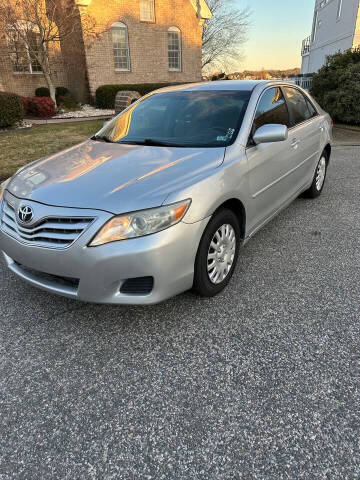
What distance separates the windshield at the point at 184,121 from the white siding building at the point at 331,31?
14993 millimetres

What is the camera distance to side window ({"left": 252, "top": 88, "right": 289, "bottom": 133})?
334 centimetres

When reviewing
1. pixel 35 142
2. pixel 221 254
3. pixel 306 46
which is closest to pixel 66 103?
pixel 35 142

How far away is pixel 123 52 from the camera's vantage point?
19.9m

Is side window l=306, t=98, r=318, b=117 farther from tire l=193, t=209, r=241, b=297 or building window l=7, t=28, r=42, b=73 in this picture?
building window l=7, t=28, r=42, b=73

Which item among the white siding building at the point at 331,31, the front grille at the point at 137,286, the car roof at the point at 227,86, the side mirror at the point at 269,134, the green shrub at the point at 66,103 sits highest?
the white siding building at the point at 331,31

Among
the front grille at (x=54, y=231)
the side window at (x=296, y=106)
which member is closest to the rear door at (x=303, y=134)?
the side window at (x=296, y=106)

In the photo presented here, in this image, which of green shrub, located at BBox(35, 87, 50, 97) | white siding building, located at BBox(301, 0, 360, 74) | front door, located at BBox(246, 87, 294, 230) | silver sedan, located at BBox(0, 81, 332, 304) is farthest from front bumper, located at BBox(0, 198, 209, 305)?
green shrub, located at BBox(35, 87, 50, 97)

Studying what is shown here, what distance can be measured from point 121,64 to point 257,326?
20526 mm

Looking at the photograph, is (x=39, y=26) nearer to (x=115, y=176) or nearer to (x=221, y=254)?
(x=115, y=176)

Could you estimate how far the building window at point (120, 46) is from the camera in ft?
63.2

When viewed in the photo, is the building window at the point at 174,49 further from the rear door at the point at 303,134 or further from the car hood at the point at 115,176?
the car hood at the point at 115,176

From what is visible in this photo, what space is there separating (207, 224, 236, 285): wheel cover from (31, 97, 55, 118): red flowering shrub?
14.9m

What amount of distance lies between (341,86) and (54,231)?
11942 millimetres

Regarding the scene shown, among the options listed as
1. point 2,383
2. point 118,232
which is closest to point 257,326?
point 118,232
